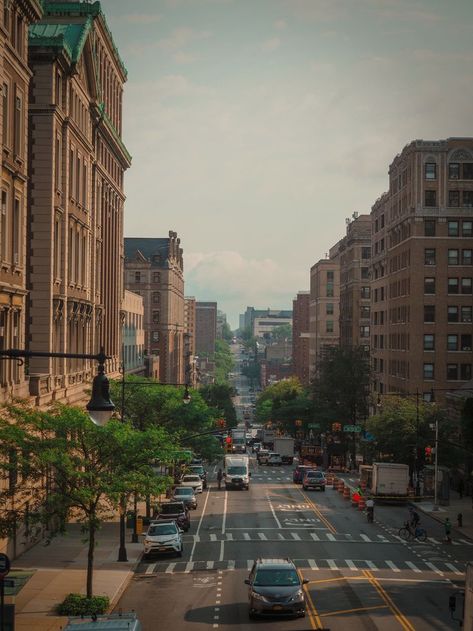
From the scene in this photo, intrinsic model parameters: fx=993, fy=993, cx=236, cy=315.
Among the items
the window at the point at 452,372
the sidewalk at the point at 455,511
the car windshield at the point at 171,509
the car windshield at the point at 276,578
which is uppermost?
the window at the point at 452,372

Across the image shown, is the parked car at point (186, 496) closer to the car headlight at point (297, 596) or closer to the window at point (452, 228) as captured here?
the car headlight at point (297, 596)

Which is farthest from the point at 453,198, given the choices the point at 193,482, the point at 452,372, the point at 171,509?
the point at 171,509

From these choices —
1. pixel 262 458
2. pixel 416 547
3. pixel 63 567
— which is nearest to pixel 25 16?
pixel 63 567

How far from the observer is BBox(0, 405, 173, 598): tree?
1375 inches

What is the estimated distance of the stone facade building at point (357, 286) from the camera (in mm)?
157875

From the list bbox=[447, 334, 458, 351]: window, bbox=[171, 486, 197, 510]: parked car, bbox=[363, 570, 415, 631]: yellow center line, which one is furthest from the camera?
bbox=[447, 334, 458, 351]: window

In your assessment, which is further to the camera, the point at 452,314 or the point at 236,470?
the point at 452,314

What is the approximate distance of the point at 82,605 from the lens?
34062 millimetres

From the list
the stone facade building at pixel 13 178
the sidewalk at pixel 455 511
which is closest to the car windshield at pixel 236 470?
the sidewalk at pixel 455 511

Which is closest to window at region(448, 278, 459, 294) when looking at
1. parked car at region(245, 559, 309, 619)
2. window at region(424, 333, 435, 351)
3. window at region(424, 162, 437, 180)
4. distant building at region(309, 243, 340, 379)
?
window at region(424, 333, 435, 351)

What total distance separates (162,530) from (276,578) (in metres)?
16.2

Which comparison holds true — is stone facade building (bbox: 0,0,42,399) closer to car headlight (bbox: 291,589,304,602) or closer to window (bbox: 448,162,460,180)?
car headlight (bbox: 291,589,304,602)

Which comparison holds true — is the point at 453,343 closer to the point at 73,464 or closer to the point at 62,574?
the point at 62,574

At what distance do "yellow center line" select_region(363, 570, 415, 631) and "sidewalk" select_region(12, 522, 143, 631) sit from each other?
997 centimetres
